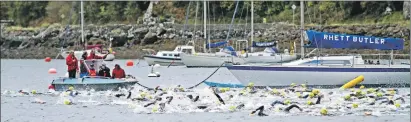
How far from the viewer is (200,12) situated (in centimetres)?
8850

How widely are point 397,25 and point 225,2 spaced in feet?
60.8

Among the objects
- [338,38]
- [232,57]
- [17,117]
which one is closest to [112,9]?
[232,57]

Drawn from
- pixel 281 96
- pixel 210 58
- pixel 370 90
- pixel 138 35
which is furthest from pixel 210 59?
pixel 281 96

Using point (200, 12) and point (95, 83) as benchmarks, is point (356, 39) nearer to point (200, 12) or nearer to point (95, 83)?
point (95, 83)

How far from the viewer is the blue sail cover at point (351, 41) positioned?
41281mm

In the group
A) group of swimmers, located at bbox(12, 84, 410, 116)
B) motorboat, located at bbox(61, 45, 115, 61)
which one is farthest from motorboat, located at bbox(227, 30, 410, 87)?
motorboat, located at bbox(61, 45, 115, 61)

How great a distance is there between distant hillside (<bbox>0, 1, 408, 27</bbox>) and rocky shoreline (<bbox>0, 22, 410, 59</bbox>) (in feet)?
5.84

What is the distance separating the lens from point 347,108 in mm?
32188

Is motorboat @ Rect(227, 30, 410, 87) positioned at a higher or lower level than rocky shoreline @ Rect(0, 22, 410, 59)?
lower

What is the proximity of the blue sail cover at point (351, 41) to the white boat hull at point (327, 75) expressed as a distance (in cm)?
201

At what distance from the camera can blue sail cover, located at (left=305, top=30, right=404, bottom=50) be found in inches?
1625

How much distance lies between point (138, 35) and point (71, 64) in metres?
52.5

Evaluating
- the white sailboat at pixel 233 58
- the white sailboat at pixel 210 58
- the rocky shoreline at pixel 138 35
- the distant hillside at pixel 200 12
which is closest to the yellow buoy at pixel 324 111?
the white sailboat at pixel 233 58

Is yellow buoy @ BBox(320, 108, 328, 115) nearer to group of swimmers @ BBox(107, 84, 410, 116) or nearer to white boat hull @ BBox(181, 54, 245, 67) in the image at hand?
group of swimmers @ BBox(107, 84, 410, 116)
